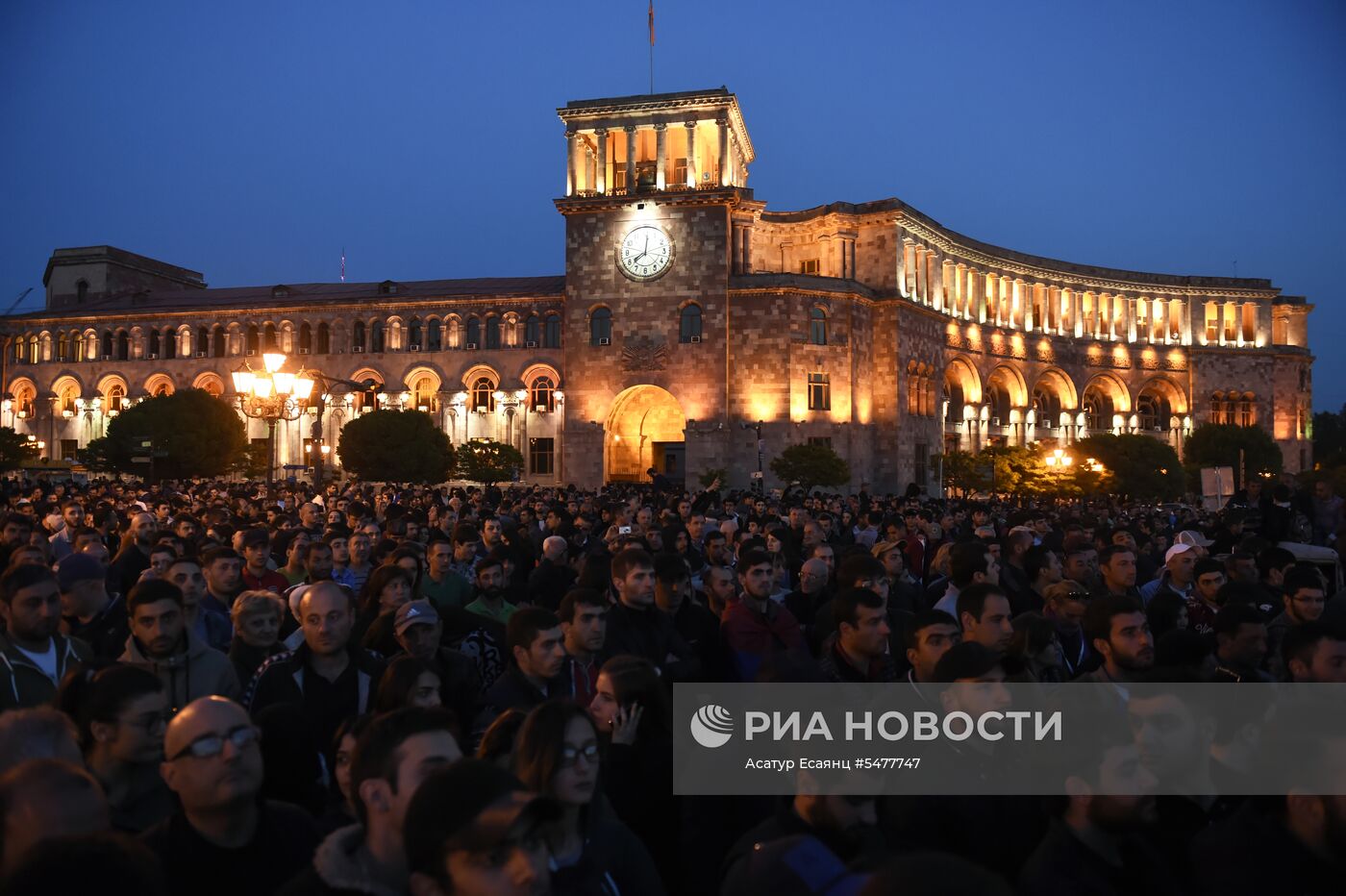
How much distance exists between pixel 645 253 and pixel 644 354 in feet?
14.9

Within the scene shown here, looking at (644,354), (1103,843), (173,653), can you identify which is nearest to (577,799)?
(1103,843)

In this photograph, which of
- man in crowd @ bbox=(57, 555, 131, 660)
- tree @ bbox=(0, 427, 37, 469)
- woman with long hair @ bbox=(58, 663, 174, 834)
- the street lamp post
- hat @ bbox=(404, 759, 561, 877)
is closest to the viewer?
hat @ bbox=(404, 759, 561, 877)

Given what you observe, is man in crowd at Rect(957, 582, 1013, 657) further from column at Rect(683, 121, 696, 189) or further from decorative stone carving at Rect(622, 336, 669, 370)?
column at Rect(683, 121, 696, 189)

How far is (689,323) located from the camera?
4806cm

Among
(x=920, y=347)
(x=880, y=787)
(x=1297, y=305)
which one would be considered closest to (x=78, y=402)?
(x=920, y=347)

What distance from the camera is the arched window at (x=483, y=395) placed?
54.0 meters

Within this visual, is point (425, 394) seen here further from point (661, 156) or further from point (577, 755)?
point (577, 755)

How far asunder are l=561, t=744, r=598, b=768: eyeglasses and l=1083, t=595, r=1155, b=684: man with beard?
3.08 meters

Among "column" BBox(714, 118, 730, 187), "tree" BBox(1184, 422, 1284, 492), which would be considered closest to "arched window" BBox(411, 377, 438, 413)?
"column" BBox(714, 118, 730, 187)

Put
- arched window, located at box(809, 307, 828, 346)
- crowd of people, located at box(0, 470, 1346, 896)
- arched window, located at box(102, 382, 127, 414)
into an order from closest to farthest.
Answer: crowd of people, located at box(0, 470, 1346, 896), arched window, located at box(809, 307, 828, 346), arched window, located at box(102, 382, 127, 414)

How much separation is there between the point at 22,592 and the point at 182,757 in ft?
9.82

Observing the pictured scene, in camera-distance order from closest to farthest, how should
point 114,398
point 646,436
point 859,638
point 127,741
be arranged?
point 127,741
point 859,638
point 646,436
point 114,398

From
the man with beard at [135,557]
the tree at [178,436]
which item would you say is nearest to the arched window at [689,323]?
the tree at [178,436]

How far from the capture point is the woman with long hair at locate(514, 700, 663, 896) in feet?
11.2
